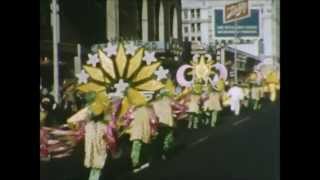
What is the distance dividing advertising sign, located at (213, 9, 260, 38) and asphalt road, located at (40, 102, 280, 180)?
2.26 feet

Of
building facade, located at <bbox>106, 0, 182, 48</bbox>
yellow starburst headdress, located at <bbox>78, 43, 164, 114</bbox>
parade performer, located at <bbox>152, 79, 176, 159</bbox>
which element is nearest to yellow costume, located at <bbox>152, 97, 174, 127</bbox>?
parade performer, located at <bbox>152, 79, 176, 159</bbox>

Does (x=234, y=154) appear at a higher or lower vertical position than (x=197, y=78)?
lower

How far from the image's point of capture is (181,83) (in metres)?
8.45

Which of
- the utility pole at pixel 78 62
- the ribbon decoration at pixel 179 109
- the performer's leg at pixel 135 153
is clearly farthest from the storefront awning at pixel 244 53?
the utility pole at pixel 78 62

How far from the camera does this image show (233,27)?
842 centimetres

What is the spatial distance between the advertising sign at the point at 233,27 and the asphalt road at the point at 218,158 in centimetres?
69

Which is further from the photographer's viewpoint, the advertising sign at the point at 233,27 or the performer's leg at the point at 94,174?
the performer's leg at the point at 94,174

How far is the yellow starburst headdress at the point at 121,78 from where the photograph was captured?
8461 millimetres

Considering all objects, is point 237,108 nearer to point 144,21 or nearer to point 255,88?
point 255,88

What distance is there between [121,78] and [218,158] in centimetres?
110

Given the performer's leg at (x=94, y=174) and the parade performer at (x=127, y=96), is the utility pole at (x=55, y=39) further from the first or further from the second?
the performer's leg at (x=94, y=174)

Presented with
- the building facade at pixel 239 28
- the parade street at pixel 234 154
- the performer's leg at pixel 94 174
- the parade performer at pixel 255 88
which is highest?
the building facade at pixel 239 28

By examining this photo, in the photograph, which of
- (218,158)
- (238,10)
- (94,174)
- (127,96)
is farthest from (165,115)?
(238,10)
